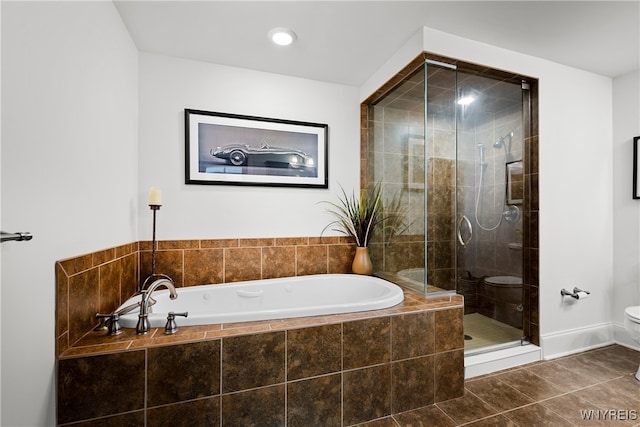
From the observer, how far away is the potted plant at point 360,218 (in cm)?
264

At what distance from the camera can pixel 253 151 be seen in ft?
8.13

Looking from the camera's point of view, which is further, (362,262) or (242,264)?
(362,262)

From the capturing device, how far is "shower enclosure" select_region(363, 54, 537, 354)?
84.7 inches

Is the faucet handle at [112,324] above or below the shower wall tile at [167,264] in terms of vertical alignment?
below

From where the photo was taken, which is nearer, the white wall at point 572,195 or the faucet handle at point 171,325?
the faucet handle at point 171,325

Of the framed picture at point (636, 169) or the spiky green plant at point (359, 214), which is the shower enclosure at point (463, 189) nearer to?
the spiky green plant at point (359, 214)

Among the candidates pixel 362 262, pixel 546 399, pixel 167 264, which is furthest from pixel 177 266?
pixel 546 399

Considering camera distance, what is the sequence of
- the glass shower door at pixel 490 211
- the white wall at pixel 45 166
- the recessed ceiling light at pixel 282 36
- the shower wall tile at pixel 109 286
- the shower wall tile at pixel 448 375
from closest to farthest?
the white wall at pixel 45 166, the shower wall tile at pixel 109 286, the shower wall tile at pixel 448 375, the recessed ceiling light at pixel 282 36, the glass shower door at pixel 490 211

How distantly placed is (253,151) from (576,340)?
3.23 metres

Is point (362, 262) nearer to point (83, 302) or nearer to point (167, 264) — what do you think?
point (167, 264)

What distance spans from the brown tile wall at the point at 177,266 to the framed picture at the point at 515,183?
1.47 meters

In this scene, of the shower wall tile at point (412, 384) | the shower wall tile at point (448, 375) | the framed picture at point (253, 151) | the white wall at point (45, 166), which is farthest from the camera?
the framed picture at point (253, 151)

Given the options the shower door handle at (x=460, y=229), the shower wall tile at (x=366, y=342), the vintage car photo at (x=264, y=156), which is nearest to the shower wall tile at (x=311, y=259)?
the vintage car photo at (x=264, y=156)

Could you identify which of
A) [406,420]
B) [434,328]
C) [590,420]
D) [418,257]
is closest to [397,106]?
[418,257]
